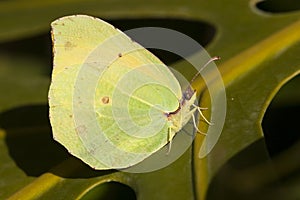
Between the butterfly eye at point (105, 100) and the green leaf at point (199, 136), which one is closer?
the green leaf at point (199, 136)

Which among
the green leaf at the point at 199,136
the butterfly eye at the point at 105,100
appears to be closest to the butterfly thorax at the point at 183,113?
the green leaf at the point at 199,136

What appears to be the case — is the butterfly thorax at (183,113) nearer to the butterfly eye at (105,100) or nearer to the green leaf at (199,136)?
the green leaf at (199,136)

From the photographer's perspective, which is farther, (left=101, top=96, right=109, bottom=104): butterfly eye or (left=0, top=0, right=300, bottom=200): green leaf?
(left=101, top=96, right=109, bottom=104): butterfly eye

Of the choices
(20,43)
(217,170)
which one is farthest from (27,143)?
(20,43)

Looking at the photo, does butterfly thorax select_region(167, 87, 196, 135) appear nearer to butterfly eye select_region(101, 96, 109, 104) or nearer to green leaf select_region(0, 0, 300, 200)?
green leaf select_region(0, 0, 300, 200)

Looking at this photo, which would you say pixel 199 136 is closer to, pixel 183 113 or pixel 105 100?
pixel 183 113

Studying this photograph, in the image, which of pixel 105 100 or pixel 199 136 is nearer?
pixel 199 136

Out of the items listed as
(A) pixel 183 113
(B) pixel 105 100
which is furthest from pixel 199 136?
(B) pixel 105 100

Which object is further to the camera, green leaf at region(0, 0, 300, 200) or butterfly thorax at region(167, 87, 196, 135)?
butterfly thorax at region(167, 87, 196, 135)

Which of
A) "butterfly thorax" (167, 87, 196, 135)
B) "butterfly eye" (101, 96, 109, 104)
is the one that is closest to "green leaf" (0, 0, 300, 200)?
"butterfly thorax" (167, 87, 196, 135)

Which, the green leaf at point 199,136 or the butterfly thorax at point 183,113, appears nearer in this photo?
the green leaf at point 199,136

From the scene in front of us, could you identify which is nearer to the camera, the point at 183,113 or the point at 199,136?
the point at 199,136
